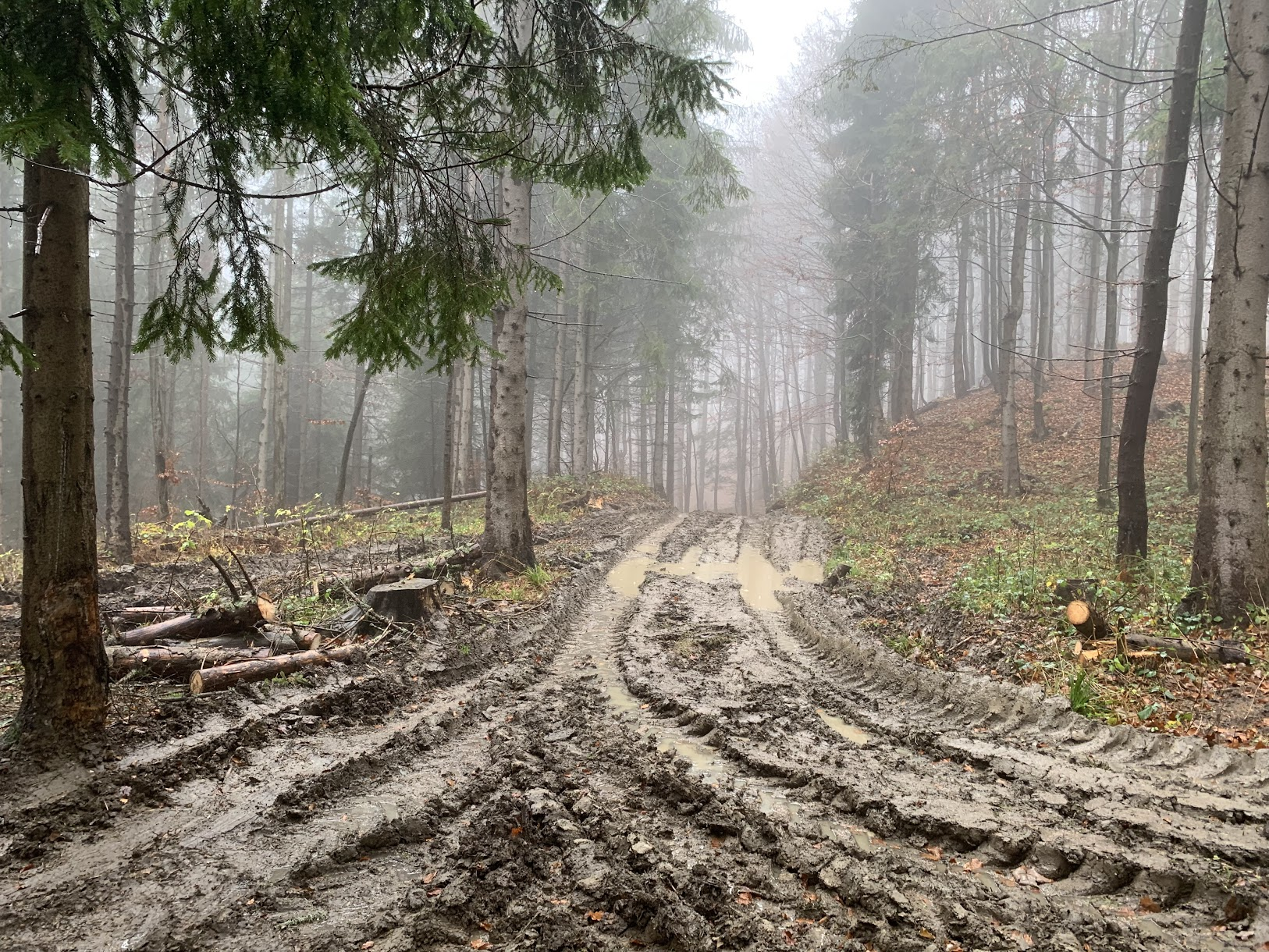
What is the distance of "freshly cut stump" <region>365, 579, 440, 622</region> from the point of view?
23.7 ft

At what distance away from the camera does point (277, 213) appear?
860 inches

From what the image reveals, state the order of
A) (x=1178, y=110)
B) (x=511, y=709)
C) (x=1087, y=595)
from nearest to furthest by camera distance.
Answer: (x=511, y=709) → (x=1087, y=595) → (x=1178, y=110)

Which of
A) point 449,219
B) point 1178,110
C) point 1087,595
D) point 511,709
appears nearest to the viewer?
point 449,219

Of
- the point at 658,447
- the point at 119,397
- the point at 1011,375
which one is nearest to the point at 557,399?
the point at 658,447

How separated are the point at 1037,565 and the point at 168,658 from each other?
34.0ft

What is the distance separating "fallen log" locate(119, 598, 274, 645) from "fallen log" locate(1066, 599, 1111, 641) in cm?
763

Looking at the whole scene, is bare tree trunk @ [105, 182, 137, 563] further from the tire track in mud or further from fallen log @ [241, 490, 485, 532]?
the tire track in mud

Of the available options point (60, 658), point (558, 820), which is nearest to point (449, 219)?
point (60, 658)

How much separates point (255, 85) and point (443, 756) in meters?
3.94

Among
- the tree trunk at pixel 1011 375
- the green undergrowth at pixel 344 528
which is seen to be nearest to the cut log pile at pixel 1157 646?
the green undergrowth at pixel 344 528

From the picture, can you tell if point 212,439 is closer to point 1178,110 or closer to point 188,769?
point 188,769

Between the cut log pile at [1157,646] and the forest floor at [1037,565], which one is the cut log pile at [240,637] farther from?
the cut log pile at [1157,646]

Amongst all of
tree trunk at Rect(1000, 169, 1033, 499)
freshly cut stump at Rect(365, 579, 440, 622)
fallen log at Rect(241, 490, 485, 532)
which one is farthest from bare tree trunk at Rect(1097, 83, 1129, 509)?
fallen log at Rect(241, 490, 485, 532)

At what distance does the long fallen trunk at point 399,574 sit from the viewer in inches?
323
